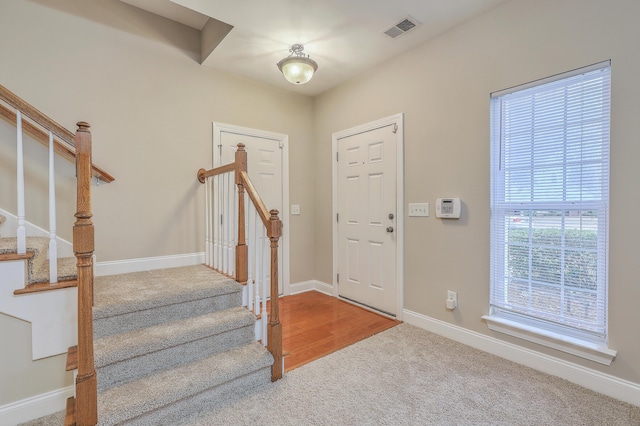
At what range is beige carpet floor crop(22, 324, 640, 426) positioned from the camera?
5.51ft

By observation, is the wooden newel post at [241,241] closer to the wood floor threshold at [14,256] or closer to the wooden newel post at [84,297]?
the wooden newel post at [84,297]

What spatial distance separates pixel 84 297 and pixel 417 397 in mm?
2008

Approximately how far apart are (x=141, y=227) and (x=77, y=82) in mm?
1372

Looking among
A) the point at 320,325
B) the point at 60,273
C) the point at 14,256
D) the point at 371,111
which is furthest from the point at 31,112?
the point at 371,111

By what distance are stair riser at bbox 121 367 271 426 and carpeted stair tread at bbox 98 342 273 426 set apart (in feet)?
0.07

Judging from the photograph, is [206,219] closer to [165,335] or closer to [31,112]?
[165,335]

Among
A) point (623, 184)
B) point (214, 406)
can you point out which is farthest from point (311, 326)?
point (623, 184)

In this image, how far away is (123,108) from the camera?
9.06ft

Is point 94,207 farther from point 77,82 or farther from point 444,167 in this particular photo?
point 444,167

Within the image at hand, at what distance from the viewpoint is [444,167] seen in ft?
8.95

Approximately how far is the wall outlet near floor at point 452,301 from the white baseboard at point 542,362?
0.58 feet

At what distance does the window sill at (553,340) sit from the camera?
1.88 metres

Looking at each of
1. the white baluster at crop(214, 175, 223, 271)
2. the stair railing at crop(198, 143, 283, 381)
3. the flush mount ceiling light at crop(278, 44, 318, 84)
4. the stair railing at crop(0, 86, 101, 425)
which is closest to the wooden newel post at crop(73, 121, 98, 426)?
the stair railing at crop(0, 86, 101, 425)

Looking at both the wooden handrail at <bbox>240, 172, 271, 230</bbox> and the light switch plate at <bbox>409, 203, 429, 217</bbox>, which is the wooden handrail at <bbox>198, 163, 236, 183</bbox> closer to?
the wooden handrail at <bbox>240, 172, 271, 230</bbox>
